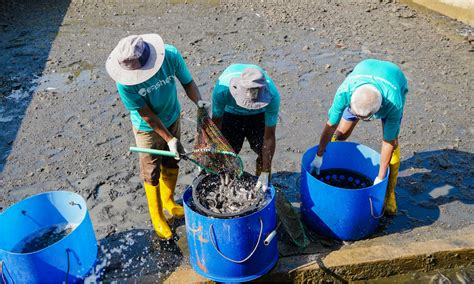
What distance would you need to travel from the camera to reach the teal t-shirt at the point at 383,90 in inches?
140

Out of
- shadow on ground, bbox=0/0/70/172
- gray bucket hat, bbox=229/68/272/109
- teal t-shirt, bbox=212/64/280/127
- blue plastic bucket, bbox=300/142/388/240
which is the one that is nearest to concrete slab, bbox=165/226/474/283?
blue plastic bucket, bbox=300/142/388/240

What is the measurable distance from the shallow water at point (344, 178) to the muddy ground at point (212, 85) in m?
0.41

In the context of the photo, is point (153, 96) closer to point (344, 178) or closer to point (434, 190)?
point (344, 178)

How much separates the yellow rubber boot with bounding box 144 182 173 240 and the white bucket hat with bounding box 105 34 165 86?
111 centimetres

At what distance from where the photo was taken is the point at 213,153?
368 cm

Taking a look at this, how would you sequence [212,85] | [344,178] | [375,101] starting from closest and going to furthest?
[375,101] < [344,178] < [212,85]

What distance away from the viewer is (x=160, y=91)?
11.6 feet

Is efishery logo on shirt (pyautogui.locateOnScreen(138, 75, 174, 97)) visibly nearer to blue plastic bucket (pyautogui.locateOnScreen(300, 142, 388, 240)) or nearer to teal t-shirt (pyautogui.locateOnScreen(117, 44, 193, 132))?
teal t-shirt (pyautogui.locateOnScreen(117, 44, 193, 132))

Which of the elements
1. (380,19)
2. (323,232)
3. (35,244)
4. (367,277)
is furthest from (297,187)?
(380,19)

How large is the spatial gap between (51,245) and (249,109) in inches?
70.9

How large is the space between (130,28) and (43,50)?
1.68m

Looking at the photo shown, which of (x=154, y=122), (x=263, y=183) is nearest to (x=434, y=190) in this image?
(x=263, y=183)

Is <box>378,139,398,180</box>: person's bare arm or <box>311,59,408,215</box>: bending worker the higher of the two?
<box>311,59,408,215</box>: bending worker

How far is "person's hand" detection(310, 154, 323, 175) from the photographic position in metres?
4.00
